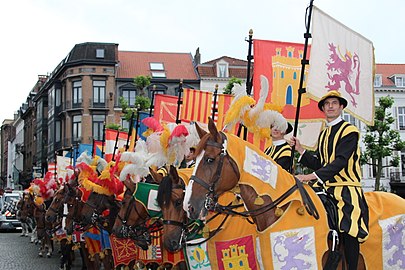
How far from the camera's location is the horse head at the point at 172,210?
25.0ft

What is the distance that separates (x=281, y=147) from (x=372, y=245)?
192cm

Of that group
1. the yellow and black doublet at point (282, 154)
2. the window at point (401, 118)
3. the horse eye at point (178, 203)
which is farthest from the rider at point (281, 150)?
the window at point (401, 118)

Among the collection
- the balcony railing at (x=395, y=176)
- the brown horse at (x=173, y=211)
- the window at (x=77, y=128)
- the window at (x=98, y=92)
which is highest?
the window at (x=98, y=92)

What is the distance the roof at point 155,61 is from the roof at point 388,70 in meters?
17.4

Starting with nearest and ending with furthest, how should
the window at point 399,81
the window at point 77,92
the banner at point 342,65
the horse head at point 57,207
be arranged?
1. the banner at point 342,65
2. the horse head at point 57,207
3. the window at point 399,81
4. the window at point 77,92

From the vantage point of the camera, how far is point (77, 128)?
59000mm

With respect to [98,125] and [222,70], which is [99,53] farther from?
[222,70]

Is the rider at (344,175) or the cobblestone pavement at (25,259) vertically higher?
the rider at (344,175)

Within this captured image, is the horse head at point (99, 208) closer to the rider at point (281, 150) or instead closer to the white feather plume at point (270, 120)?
the rider at point (281, 150)

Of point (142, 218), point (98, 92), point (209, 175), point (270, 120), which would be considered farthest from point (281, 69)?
point (98, 92)

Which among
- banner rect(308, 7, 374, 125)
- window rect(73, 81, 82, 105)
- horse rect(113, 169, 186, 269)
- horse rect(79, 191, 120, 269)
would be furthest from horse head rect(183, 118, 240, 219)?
window rect(73, 81, 82, 105)

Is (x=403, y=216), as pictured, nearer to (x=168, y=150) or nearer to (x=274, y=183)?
(x=274, y=183)

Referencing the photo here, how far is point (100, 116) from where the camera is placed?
190 ft

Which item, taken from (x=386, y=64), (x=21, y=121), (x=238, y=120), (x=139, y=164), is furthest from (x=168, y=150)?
(x=21, y=121)
